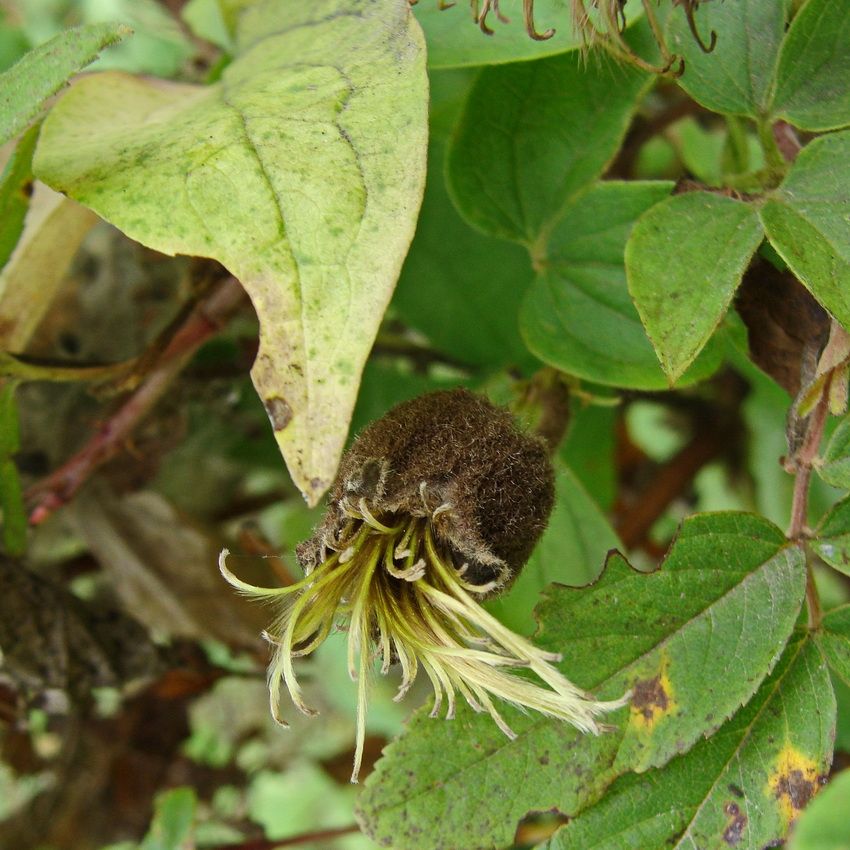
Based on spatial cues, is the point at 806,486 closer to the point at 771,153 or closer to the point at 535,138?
the point at 771,153

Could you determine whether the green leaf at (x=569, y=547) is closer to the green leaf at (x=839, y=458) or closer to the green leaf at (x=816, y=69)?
the green leaf at (x=839, y=458)

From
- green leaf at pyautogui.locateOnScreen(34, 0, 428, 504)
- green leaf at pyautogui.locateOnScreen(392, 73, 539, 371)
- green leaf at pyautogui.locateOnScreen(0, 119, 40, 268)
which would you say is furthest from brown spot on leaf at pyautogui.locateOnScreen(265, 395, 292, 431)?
green leaf at pyautogui.locateOnScreen(392, 73, 539, 371)

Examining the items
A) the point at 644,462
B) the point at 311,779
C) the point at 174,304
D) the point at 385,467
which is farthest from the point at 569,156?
the point at 311,779

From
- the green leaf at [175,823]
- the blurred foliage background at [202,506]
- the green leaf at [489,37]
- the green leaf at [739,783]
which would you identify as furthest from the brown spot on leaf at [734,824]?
the green leaf at [175,823]

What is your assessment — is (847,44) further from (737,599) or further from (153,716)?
(153,716)

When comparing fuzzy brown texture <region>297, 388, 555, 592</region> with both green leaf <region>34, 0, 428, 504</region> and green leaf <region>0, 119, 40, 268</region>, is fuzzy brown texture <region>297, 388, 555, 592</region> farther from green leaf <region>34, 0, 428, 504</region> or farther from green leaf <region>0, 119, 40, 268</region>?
green leaf <region>0, 119, 40, 268</region>

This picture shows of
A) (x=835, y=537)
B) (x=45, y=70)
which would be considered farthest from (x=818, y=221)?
(x=45, y=70)

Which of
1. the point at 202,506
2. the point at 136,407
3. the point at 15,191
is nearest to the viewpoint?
the point at 15,191

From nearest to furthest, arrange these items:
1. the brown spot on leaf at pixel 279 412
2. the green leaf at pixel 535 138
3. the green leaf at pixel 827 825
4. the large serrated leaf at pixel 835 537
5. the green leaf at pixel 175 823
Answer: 1. the green leaf at pixel 827 825
2. the brown spot on leaf at pixel 279 412
3. the large serrated leaf at pixel 835 537
4. the green leaf at pixel 535 138
5. the green leaf at pixel 175 823
